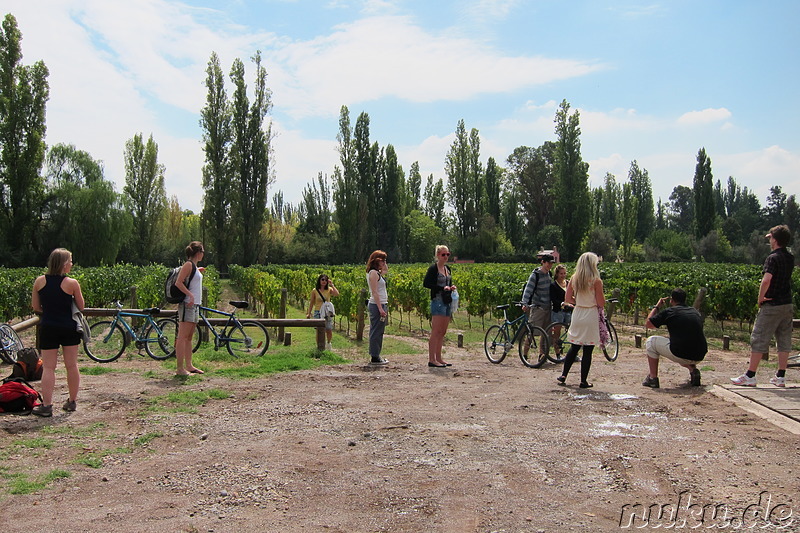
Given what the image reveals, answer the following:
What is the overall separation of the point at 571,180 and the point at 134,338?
51913mm

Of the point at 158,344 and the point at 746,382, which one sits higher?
the point at 158,344

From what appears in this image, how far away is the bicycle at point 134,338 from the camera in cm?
927

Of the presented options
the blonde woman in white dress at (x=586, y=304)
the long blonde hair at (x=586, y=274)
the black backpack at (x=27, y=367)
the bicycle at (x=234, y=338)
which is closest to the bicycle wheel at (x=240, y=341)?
the bicycle at (x=234, y=338)

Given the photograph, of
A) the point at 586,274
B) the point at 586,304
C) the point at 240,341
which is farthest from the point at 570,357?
the point at 240,341

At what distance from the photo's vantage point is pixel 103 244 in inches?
1538

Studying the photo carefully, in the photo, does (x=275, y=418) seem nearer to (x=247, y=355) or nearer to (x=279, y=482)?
(x=279, y=482)

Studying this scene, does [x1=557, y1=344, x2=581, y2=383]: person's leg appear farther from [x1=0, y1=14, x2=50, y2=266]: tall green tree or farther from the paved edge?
[x1=0, y1=14, x2=50, y2=266]: tall green tree

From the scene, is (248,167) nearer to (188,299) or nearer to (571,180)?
(571,180)

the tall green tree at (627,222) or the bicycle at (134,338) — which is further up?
the tall green tree at (627,222)

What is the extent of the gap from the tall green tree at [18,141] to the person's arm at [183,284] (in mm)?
34266

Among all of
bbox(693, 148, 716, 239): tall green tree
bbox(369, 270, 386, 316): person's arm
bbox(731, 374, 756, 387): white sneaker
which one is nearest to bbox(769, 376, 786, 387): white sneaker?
bbox(731, 374, 756, 387): white sneaker

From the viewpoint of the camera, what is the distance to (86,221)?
38781mm

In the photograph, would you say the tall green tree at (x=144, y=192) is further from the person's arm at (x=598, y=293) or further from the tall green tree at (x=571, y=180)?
the person's arm at (x=598, y=293)

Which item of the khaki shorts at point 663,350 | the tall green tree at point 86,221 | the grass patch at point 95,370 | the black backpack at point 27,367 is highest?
the tall green tree at point 86,221
